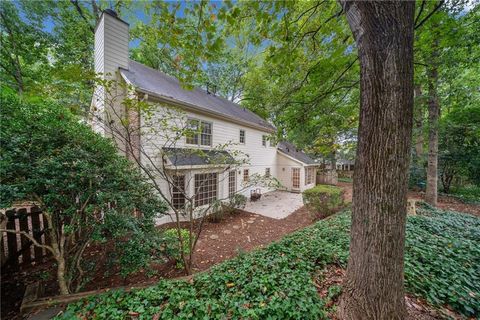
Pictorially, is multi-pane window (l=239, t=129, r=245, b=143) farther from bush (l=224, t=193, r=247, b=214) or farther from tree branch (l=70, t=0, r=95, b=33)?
tree branch (l=70, t=0, r=95, b=33)

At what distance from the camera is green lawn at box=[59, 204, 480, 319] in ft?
6.98

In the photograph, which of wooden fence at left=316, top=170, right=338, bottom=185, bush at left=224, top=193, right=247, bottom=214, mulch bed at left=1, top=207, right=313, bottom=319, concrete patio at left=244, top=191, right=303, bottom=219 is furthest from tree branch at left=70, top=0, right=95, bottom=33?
wooden fence at left=316, top=170, right=338, bottom=185

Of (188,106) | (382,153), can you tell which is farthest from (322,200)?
(188,106)

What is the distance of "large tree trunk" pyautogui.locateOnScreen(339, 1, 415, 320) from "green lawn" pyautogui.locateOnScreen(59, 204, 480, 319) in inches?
27.5

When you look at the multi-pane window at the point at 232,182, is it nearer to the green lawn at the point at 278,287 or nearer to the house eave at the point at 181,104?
the house eave at the point at 181,104

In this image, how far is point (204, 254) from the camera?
4.82m

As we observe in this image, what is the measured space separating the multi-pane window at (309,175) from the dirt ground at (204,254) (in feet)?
22.7

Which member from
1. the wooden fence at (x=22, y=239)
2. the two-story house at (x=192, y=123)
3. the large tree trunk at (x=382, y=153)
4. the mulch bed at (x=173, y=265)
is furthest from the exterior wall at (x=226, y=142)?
the large tree trunk at (x=382, y=153)

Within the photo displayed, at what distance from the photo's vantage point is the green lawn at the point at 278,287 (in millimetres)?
2127

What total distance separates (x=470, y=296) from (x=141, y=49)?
17.4 metres

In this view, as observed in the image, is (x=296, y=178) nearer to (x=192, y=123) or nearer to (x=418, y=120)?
(x=418, y=120)

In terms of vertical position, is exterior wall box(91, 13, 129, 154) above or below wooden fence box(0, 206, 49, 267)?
above

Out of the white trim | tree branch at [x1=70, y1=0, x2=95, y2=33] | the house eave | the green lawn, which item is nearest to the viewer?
the green lawn

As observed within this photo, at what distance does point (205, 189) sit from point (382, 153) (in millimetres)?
7574
